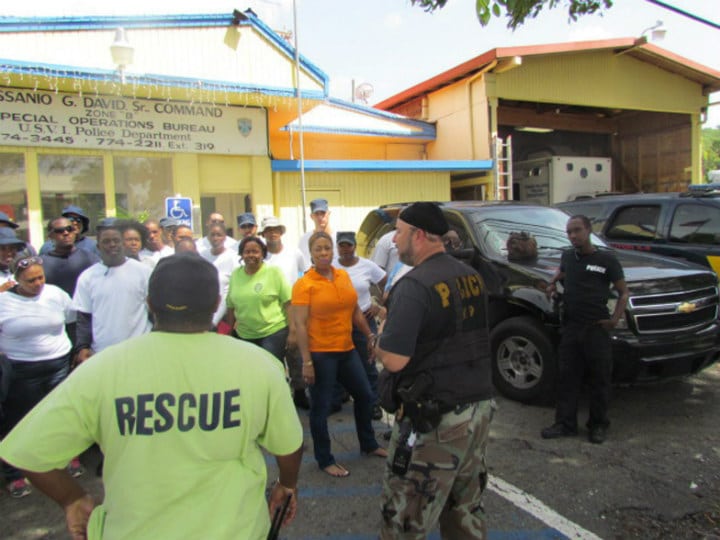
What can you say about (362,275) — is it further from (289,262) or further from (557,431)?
(557,431)

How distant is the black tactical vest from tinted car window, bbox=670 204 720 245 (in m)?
4.90

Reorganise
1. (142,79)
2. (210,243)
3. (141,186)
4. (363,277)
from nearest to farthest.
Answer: (363,277) < (210,243) < (142,79) < (141,186)

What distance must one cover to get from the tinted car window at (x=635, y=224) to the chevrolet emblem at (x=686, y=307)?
199cm

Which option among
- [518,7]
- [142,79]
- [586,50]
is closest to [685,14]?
Result: [518,7]

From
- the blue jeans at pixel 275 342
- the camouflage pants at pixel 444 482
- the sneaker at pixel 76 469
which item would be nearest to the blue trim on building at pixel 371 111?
the blue jeans at pixel 275 342

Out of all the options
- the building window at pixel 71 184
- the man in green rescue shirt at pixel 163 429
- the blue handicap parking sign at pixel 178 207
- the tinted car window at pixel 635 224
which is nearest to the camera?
the man in green rescue shirt at pixel 163 429

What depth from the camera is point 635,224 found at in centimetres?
664

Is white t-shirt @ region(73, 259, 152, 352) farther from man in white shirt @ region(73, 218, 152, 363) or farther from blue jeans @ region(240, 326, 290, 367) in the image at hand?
blue jeans @ region(240, 326, 290, 367)

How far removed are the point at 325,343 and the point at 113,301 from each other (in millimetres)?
1469

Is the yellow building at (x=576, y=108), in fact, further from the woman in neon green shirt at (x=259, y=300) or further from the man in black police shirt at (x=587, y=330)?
the woman in neon green shirt at (x=259, y=300)

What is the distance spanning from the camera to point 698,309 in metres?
4.68

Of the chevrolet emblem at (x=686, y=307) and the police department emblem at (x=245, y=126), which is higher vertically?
the police department emblem at (x=245, y=126)

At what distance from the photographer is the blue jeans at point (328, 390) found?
3627 millimetres

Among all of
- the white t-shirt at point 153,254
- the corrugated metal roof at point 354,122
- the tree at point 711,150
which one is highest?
the tree at point 711,150
